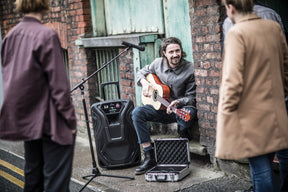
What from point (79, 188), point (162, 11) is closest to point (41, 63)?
point (79, 188)

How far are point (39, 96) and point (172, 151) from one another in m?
2.47

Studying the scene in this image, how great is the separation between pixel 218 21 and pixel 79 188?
2.35 meters

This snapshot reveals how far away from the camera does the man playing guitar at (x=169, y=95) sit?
5594mm

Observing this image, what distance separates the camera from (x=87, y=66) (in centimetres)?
789

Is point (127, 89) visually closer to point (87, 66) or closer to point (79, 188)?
point (87, 66)

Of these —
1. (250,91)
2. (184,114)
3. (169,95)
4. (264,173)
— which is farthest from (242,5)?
(169,95)

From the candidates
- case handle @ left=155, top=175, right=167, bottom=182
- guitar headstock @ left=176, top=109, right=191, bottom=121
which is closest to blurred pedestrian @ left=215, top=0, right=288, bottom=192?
case handle @ left=155, top=175, right=167, bottom=182

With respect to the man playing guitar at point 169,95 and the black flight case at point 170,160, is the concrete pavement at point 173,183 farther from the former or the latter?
the man playing guitar at point 169,95

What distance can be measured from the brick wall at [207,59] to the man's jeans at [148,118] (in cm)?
20

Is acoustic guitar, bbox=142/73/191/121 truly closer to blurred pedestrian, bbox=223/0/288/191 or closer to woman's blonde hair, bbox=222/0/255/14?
blurred pedestrian, bbox=223/0/288/191

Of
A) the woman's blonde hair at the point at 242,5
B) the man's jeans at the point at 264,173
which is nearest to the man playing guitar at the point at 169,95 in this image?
the man's jeans at the point at 264,173

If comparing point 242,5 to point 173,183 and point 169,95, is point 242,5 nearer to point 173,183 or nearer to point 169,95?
point 173,183

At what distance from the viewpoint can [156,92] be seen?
582 centimetres

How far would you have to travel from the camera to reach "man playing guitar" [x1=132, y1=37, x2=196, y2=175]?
18.4 ft
